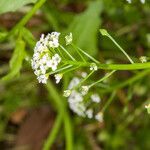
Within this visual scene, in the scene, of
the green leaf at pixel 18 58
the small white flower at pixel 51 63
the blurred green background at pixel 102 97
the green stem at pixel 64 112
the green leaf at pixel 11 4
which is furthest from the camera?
the blurred green background at pixel 102 97

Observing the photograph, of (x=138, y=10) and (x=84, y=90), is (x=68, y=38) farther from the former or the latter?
(x=138, y=10)

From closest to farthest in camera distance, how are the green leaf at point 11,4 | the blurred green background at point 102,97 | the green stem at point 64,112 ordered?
the green leaf at point 11,4 < the green stem at point 64,112 < the blurred green background at point 102,97

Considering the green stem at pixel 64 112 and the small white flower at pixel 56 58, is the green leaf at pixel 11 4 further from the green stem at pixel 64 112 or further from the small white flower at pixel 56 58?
the green stem at pixel 64 112

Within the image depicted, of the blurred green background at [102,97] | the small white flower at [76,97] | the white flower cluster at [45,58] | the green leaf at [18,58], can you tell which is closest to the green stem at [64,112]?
the blurred green background at [102,97]

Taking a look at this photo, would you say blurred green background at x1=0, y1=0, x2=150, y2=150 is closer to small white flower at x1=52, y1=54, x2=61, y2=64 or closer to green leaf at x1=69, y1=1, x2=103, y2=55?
green leaf at x1=69, y1=1, x2=103, y2=55

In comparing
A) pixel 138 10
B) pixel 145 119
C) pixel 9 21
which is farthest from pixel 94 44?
pixel 9 21

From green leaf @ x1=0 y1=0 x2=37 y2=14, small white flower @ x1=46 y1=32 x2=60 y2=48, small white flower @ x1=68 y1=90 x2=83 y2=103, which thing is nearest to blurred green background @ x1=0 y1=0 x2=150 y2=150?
small white flower @ x1=68 y1=90 x2=83 y2=103
